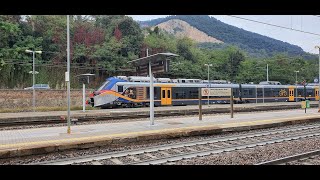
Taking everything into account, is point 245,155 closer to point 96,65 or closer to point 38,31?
point 96,65

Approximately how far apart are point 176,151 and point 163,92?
19.5m

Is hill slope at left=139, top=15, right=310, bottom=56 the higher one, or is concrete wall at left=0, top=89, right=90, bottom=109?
hill slope at left=139, top=15, right=310, bottom=56

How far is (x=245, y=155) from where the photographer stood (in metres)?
8.38

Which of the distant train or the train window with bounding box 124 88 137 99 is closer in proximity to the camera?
the distant train

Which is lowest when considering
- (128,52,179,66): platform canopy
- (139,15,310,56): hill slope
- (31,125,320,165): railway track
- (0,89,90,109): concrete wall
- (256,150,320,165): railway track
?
(31,125,320,165): railway track

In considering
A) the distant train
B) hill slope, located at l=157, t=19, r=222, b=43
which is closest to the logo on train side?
the distant train

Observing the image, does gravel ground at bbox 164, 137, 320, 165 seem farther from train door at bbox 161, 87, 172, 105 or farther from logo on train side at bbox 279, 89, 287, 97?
logo on train side at bbox 279, 89, 287, 97

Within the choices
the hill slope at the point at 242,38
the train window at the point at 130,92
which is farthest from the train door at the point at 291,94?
the hill slope at the point at 242,38

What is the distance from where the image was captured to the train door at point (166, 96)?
28469mm

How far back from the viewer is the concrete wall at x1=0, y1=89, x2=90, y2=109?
29.6m

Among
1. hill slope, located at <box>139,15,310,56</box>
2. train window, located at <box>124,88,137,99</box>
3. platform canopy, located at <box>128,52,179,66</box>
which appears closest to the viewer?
platform canopy, located at <box>128,52,179,66</box>

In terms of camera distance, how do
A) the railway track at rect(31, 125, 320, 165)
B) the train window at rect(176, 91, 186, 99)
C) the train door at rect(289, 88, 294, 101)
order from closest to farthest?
1. the railway track at rect(31, 125, 320, 165)
2. the train window at rect(176, 91, 186, 99)
3. the train door at rect(289, 88, 294, 101)

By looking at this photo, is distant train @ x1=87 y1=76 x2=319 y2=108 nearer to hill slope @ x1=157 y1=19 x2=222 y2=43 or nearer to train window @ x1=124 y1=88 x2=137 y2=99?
train window @ x1=124 y1=88 x2=137 y2=99

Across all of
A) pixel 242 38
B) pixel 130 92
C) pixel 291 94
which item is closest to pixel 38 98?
pixel 130 92
